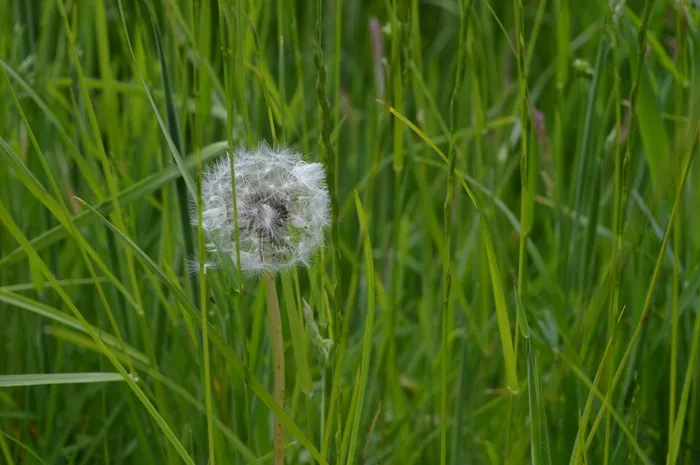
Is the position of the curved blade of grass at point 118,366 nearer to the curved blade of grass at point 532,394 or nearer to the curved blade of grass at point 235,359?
the curved blade of grass at point 235,359

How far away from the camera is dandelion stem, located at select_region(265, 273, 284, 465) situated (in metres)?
0.81

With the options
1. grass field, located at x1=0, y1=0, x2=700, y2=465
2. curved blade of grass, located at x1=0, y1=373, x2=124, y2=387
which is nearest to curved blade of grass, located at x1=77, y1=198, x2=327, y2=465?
grass field, located at x1=0, y1=0, x2=700, y2=465

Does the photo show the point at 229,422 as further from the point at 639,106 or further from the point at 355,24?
the point at 355,24

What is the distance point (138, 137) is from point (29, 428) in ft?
1.67

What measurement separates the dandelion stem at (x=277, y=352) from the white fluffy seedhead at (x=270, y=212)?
0.02 meters

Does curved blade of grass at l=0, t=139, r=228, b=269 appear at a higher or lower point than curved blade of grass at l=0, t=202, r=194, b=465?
higher

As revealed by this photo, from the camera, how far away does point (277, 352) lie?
0.83 meters

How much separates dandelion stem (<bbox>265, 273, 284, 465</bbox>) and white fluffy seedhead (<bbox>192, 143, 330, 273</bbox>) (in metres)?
0.02

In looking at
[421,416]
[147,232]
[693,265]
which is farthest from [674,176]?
[147,232]

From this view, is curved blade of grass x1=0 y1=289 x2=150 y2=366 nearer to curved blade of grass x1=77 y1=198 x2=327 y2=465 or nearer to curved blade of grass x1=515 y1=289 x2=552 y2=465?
curved blade of grass x1=77 y1=198 x2=327 y2=465

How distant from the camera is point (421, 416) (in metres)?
1.20

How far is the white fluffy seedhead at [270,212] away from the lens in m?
0.81

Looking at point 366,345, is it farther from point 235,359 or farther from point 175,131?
point 175,131

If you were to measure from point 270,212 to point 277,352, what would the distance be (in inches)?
5.3
